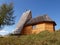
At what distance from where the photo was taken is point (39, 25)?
38969mm

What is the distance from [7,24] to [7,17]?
6.21 ft

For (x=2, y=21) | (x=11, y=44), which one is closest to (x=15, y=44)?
(x=11, y=44)

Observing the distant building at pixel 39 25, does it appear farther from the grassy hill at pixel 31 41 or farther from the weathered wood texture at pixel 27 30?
the grassy hill at pixel 31 41

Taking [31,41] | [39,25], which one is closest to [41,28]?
[39,25]

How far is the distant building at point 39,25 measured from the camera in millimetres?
38575

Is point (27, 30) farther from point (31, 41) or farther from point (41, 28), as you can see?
point (31, 41)

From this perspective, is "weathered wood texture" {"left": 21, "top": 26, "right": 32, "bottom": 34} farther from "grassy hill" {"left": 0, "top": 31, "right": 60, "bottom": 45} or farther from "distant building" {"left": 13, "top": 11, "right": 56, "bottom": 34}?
"grassy hill" {"left": 0, "top": 31, "right": 60, "bottom": 45}

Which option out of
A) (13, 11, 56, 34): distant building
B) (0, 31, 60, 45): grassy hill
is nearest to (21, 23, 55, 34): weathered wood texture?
(13, 11, 56, 34): distant building

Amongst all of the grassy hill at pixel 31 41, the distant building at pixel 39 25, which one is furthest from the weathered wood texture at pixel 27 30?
the grassy hill at pixel 31 41

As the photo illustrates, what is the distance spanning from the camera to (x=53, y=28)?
130 feet

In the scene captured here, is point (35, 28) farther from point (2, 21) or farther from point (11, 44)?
point (11, 44)

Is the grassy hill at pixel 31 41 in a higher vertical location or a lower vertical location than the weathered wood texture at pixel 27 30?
lower

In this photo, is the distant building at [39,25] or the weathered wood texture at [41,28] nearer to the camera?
the weathered wood texture at [41,28]

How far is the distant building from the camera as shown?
3858 centimetres
